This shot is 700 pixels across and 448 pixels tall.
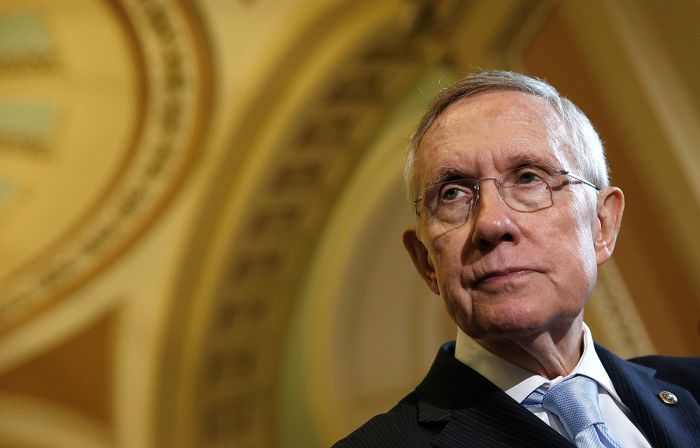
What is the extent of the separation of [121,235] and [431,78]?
11.6ft

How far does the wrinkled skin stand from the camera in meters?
1.51

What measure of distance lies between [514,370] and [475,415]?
0.53 ft

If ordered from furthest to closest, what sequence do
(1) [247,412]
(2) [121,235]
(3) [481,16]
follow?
(1) [247,412], (2) [121,235], (3) [481,16]

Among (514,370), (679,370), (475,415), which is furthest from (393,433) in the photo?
(679,370)

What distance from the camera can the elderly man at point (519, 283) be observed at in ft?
4.95

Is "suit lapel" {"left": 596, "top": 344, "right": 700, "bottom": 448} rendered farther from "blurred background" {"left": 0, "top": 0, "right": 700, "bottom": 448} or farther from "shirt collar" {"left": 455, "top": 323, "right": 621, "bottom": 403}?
"blurred background" {"left": 0, "top": 0, "right": 700, "bottom": 448}

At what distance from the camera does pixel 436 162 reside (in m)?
1.72

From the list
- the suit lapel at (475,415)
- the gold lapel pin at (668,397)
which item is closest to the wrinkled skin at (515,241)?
the suit lapel at (475,415)

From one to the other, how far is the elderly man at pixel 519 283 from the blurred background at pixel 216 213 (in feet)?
8.55

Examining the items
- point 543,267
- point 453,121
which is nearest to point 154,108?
point 453,121

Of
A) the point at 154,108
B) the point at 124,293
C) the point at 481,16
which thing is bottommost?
the point at 124,293

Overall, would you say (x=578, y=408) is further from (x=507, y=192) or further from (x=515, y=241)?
(x=507, y=192)

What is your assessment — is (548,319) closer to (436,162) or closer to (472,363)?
(472,363)

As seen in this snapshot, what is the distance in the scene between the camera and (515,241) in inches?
60.7
